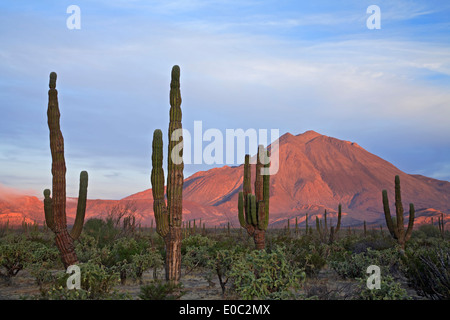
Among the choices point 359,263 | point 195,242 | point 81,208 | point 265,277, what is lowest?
point 359,263

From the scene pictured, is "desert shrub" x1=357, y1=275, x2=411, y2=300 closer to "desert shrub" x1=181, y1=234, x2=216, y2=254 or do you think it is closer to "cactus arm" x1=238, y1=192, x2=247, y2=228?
"cactus arm" x1=238, y1=192, x2=247, y2=228

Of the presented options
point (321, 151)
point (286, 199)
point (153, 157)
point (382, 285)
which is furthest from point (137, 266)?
point (321, 151)

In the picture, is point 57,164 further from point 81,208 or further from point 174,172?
point 174,172

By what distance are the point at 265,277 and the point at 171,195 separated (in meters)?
4.04

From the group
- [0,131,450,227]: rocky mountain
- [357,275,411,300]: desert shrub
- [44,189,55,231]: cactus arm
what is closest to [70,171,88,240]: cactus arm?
[44,189,55,231]: cactus arm

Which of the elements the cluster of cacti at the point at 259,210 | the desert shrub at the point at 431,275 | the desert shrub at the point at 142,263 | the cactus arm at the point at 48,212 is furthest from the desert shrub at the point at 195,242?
the desert shrub at the point at 431,275

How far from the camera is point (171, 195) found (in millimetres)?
11648

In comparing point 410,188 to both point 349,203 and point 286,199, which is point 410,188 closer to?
point 349,203

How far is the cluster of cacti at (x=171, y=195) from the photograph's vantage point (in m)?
11.4

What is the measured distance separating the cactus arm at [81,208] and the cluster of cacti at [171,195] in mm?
1910

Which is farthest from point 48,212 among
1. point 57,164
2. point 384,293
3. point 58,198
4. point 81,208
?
point 384,293

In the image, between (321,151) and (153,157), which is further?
(321,151)
